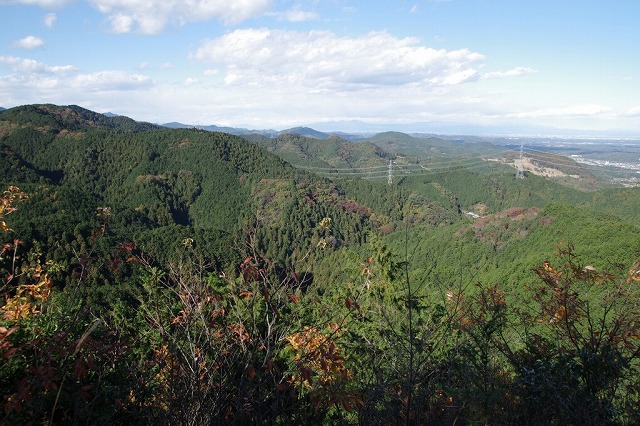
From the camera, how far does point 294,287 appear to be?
14.9 ft

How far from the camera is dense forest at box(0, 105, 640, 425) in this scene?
3371mm

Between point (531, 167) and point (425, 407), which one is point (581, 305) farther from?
point (531, 167)

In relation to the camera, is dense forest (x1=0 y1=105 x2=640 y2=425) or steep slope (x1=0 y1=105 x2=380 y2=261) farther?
steep slope (x1=0 y1=105 x2=380 y2=261)

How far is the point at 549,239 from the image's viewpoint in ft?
124

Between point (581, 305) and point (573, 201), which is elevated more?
point (581, 305)

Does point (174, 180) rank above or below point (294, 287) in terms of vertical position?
below

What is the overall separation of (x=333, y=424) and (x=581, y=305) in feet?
13.3

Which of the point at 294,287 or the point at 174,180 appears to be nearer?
the point at 294,287

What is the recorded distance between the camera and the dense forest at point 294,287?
11.1ft

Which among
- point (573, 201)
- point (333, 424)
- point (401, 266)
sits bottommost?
point (573, 201)

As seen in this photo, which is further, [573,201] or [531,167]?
[531,167]

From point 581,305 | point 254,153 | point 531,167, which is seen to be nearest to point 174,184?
point 254,153

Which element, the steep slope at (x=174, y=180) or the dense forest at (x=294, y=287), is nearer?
the dense forest at (x=294, y=287)

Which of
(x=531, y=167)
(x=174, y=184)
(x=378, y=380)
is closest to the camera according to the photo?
(x=378, y=380)
